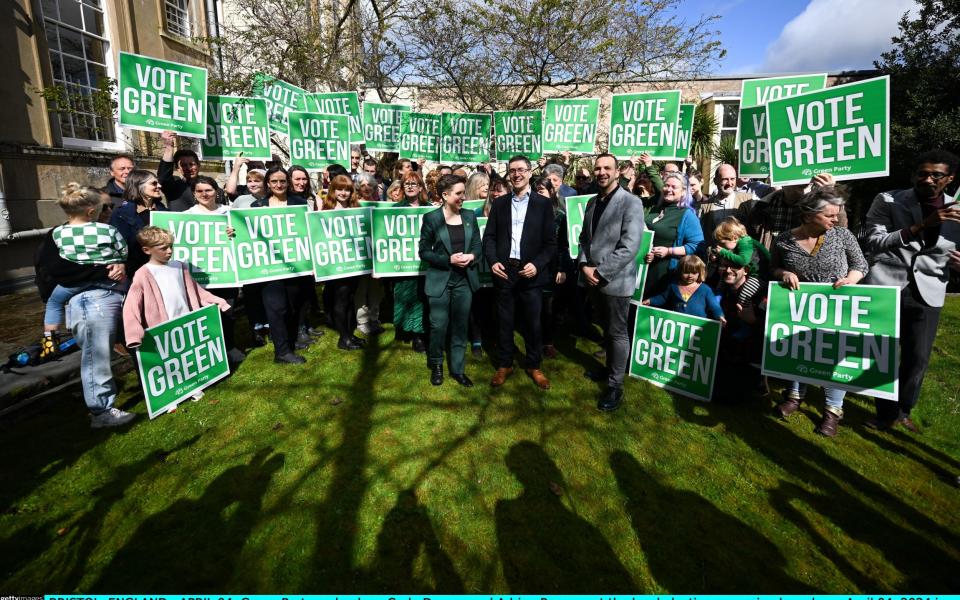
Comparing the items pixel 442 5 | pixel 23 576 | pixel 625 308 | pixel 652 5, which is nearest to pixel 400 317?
pixel 625 308

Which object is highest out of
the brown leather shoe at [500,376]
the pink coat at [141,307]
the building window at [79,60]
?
the building window at [79,60]

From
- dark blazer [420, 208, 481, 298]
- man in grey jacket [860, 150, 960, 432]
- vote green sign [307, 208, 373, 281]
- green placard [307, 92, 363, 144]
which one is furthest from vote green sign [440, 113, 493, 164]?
man in grey jacket [860, 150, 960, 432]

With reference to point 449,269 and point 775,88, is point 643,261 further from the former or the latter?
point 775,88

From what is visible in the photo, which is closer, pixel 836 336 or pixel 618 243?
pixel 836 336

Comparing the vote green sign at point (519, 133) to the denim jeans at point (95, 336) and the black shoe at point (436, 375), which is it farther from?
the denim jeans at point (95, 336)

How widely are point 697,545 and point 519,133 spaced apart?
7.30 meters

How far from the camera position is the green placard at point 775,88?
5.57 meters

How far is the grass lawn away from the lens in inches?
101

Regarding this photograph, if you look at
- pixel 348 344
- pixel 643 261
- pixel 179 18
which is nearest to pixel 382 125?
pixel 348 344

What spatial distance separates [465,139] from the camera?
8320mm

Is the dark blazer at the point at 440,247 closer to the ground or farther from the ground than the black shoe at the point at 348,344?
farther from the ground

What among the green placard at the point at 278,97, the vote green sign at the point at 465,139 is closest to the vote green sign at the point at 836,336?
the vote green sign at the point at 465,139

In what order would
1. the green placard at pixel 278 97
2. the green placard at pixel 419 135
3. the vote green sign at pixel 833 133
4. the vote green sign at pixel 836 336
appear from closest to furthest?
the vote green sign at pixel 836 336 → the vote green sign at pixel 833 133 → the green placard at pixel 278 97 → the green placard at pixel 419 135

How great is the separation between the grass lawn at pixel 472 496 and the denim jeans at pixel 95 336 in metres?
0.35
